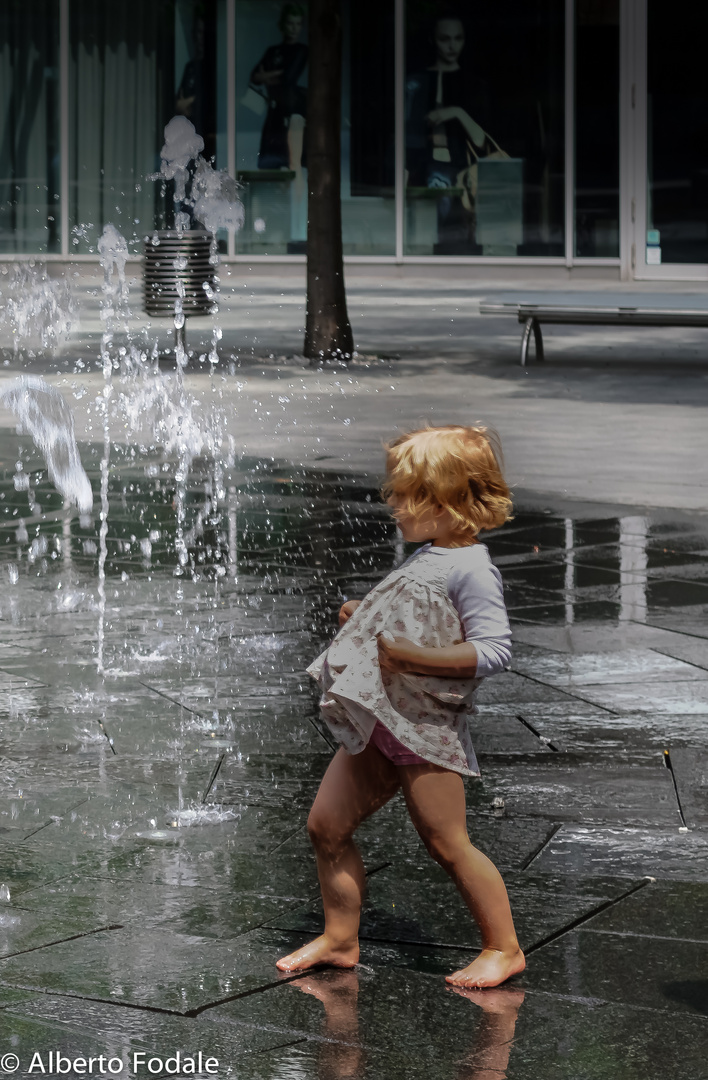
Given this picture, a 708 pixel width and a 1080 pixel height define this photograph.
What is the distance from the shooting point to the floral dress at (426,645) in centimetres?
338

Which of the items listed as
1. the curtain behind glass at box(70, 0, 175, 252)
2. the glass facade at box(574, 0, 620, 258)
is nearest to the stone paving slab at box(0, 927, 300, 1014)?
the glass facade at box(574, 0, 620, 258)

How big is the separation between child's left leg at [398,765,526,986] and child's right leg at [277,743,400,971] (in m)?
0.07

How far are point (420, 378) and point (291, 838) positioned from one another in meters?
11.2

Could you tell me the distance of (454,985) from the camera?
346 cm

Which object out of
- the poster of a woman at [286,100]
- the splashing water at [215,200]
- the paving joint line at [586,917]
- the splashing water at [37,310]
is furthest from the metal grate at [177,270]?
the paving joint line at [586,917]

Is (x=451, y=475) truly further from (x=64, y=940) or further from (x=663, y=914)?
(x=64, y=940)

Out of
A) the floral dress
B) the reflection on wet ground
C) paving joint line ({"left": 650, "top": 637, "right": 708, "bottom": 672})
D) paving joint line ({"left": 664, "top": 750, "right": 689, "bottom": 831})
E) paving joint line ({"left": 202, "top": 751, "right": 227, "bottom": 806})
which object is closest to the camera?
the reflection on wet ground

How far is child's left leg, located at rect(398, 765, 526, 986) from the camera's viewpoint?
3441mm

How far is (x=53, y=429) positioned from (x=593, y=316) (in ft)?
17.8

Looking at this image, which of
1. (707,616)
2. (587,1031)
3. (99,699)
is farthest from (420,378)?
(587,1031)

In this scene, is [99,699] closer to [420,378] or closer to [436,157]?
[420,378]

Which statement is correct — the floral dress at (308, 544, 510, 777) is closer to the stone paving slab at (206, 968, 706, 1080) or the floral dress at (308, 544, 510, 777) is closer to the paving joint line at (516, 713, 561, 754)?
the stone paving slab at (206, 968, 706, 1080)

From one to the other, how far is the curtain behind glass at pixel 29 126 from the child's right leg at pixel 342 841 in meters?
27.2

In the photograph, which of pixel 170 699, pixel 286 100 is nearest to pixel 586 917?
pixel 170 699
